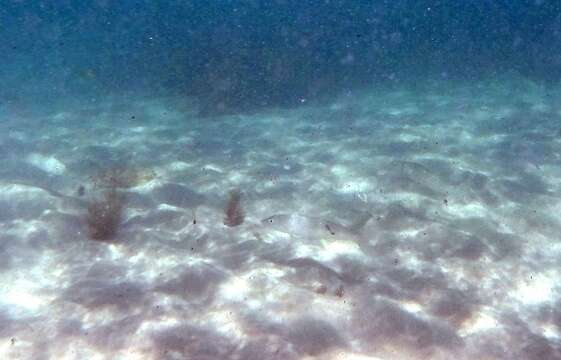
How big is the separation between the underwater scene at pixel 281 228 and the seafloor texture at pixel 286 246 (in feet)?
0.11

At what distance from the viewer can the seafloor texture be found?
512 centimetres

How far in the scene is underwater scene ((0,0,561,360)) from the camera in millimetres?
5172

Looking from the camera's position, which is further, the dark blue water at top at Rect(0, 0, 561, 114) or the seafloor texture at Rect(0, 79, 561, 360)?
the dark blue water at top at Rect(0, 0, 561, 114)

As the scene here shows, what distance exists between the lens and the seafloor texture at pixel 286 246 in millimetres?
5117

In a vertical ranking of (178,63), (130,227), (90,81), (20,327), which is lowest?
(90,81)

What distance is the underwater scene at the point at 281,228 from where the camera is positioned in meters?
5.17

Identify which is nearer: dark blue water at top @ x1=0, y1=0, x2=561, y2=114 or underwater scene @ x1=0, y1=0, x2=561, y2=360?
underwater scene @ x1=0, y1=0, x2=561, y2=360

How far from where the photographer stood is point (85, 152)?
43.1ft

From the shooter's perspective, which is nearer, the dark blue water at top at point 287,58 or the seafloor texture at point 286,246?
the seafloor texture at point 286,246

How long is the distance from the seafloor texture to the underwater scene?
0.03 m

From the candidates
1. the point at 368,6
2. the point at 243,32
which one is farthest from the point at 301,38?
the point at 368,6

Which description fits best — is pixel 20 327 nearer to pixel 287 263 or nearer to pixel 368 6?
pixel 287 263

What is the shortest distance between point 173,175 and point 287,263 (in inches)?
211

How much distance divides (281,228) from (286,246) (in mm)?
744
